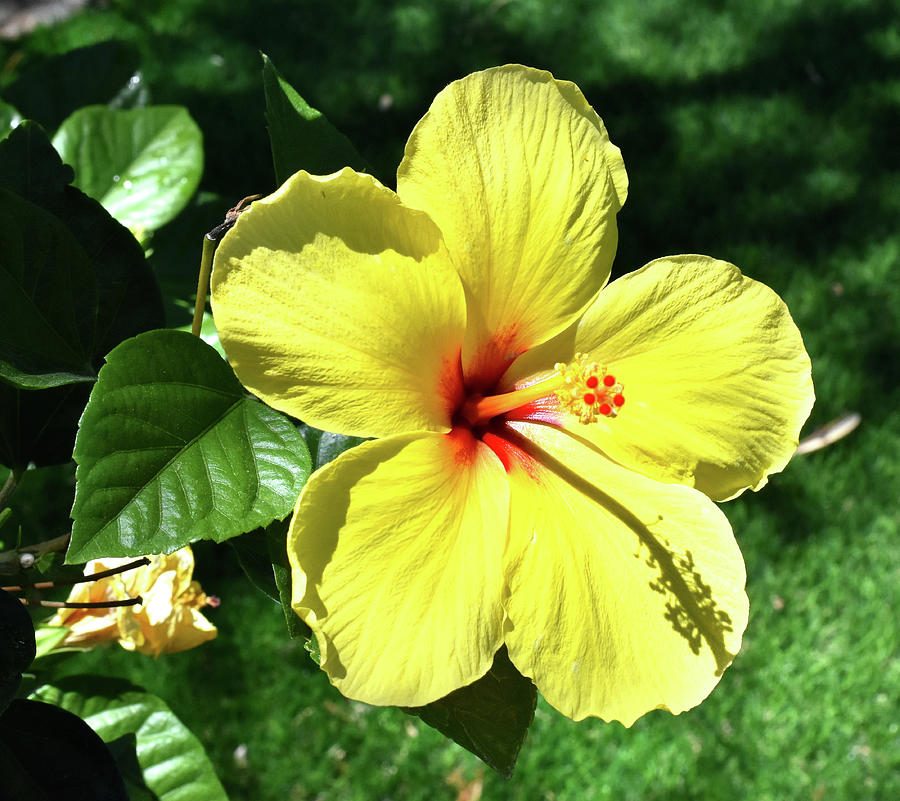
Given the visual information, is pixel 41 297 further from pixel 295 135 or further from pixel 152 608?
pixel 152 608

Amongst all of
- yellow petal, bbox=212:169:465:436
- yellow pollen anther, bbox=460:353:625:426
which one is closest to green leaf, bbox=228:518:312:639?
yellow petal, bbox=212:169:465:436

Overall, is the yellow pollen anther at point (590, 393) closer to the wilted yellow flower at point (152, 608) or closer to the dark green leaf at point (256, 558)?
the dark green leaf at point (256, 558)

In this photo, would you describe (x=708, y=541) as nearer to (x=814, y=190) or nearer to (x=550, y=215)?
(x=550, y=215)

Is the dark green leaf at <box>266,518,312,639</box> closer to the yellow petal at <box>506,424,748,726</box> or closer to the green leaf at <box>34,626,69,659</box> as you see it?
the yellow petal at <box>506,424,748,726</box>

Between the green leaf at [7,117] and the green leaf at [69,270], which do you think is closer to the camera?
the green leaf at [69,270]

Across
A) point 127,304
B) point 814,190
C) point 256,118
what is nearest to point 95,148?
point 127,304

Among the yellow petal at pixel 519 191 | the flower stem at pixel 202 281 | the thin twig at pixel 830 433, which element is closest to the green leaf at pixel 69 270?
the flower stem at pixel 202 281
